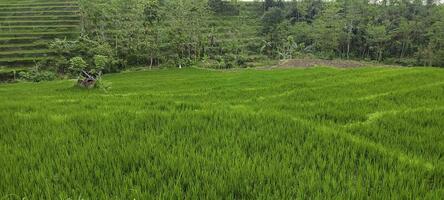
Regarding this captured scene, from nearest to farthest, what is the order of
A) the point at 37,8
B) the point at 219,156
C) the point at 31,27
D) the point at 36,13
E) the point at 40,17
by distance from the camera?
the point at 219,156
the point at 31,27
the point at 40,17
the point at 36,13
the point at 37,8

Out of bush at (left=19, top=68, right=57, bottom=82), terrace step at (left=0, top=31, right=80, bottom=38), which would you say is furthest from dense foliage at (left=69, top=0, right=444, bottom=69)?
bush at (left=19, top=68, right=57, bottom=82)

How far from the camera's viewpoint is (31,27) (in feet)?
237

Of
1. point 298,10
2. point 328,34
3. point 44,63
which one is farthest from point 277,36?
point 44,63

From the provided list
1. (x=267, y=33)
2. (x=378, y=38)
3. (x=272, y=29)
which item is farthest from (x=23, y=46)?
(x=378, y=38)

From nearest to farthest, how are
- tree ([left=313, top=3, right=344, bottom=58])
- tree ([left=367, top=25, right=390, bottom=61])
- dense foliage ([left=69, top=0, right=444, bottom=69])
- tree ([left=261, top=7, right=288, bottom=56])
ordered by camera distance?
dense foliage ([left=69, top=0, right=444, bottom=69]), tree ([left=367, top=25, right=390, bottom=61]), tree ([left=313, top=3, right=344, bottom=58]), tree ([left=261, top=7, right=288, bottom=56])

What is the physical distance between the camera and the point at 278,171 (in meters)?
3.15

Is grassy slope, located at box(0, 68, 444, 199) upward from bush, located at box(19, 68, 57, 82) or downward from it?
upward

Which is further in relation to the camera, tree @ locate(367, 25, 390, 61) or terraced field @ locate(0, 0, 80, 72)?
tree @ locate(367, 25, 390, 61)

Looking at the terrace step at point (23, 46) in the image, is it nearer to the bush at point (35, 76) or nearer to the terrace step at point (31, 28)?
the terrace step at point (31, 28)

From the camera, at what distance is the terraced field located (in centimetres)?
5571

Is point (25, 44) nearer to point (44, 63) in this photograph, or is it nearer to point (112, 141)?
point (44, 63)

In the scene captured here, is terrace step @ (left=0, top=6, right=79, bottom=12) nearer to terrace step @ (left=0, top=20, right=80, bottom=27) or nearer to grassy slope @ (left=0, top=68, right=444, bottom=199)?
terrace step @ (left=0, top=20, right=80, bottom=27)

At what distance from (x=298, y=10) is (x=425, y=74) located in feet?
331

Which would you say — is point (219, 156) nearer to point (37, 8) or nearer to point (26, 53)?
point (26, 53)
